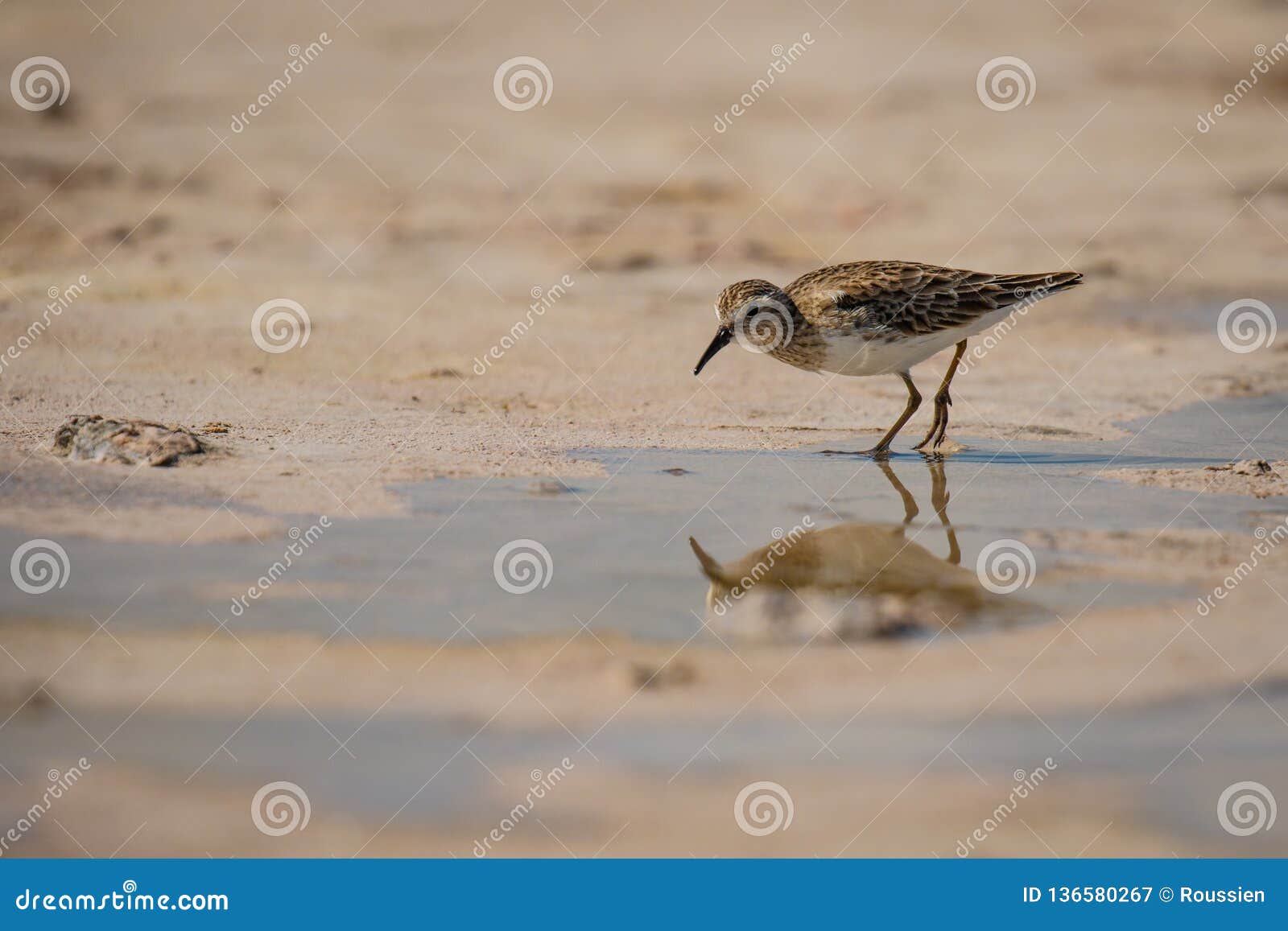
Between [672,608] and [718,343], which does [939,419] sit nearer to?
[718,343]

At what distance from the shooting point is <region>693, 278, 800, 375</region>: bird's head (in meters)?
8.33

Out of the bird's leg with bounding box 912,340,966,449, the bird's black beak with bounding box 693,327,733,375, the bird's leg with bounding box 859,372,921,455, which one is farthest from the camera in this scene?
the bird's black beak with bounding box 693,327,733,375

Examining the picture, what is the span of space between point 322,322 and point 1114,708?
7701 mm

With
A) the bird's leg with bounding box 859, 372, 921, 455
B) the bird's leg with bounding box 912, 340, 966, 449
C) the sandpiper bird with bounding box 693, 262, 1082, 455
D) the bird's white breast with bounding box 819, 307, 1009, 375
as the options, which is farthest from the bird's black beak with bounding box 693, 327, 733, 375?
the bird's leg with bounding box 912, 340, 966, 449

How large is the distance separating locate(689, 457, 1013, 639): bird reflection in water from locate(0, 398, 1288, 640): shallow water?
0.02 meters

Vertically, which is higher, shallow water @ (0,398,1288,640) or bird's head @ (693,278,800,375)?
bird's head @ (693,278,800,375)

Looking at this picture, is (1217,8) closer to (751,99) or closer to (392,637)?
(751,99)

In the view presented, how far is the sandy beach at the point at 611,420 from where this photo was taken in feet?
13.3

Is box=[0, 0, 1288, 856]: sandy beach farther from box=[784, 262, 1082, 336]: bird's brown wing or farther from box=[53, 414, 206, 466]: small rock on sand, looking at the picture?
box=[784, 262, 1082, 336]: bird's brown wing

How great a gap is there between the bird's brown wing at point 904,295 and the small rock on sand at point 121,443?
3.65 metres

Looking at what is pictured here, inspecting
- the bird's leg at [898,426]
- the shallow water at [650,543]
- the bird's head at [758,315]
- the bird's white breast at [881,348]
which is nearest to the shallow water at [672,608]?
the shallow water at [650,543]

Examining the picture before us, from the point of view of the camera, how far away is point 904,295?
26.9 feet

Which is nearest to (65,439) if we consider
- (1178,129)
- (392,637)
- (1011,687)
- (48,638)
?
(48,638)

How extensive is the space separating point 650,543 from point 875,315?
8.69 feet
